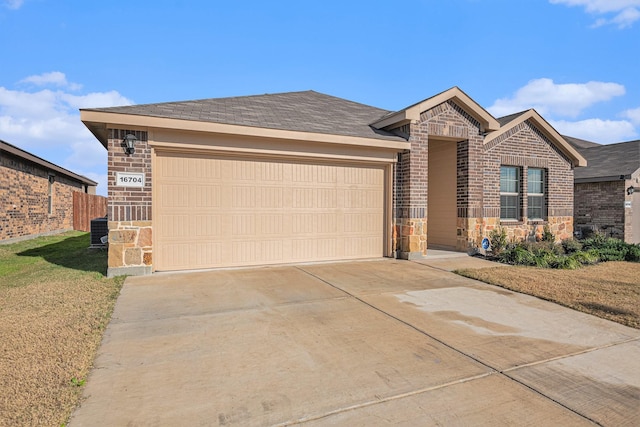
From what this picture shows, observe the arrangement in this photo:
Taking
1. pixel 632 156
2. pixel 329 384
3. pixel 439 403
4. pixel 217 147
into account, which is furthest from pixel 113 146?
pixel 632 156

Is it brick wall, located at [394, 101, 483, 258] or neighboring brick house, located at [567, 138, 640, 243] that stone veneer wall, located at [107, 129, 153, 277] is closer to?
brick wall, located at [394, 101, 483, 258]

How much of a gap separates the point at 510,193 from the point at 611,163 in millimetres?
7857

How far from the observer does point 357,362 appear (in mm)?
3402

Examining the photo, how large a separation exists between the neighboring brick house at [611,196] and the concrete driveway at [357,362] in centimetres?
1209

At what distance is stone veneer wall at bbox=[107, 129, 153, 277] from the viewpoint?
6998mm

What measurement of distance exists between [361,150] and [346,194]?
3.88ft

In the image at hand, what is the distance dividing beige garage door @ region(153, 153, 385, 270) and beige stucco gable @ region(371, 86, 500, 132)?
4.67 ft

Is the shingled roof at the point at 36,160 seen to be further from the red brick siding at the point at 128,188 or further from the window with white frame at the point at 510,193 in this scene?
the window with white frame at the point at 510,193

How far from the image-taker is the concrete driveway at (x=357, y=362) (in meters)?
2.61

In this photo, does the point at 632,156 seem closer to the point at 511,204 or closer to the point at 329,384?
the point at 511,204

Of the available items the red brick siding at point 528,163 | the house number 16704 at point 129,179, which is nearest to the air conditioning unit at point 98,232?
the house number 16704 at point 129,179

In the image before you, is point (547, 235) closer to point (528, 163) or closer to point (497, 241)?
point (528, 163)

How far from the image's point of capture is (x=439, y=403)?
2.73m

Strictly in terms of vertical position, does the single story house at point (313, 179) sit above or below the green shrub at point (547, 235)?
above
